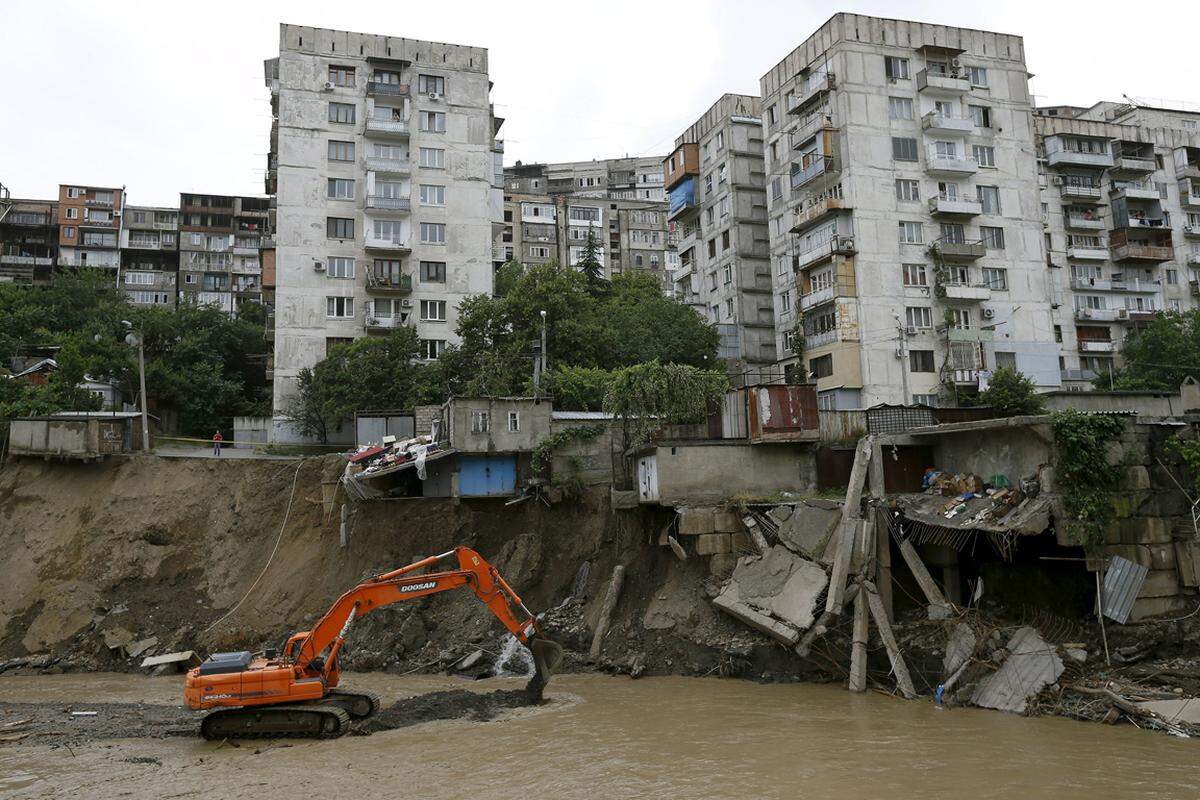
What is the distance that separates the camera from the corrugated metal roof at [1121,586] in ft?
58.9

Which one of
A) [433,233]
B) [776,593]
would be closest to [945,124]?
[433,233]

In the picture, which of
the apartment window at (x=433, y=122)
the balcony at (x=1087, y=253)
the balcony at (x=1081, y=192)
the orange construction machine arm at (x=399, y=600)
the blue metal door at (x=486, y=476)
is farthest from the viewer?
the balcony at (x=1081, y=192)

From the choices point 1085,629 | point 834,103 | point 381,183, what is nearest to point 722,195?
point 834,103

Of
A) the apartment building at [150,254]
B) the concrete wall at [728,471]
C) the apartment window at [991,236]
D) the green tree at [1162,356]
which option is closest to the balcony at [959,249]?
the apartment window at [991,236]

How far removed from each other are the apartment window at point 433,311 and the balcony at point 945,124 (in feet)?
91.0

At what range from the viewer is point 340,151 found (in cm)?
4897

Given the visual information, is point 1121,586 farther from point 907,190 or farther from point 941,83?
point 941,83

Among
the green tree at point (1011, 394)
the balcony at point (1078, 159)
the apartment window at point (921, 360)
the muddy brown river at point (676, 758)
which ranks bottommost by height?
the muddy brown river at point (676, 758)

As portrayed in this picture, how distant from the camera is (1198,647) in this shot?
1752cm

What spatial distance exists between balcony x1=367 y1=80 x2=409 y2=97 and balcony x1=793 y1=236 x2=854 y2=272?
2438cm

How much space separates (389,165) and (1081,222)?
4554 centimetres

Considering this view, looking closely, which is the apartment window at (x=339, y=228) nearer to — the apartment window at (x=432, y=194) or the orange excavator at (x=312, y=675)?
the apartment window at (x=432, y=194)

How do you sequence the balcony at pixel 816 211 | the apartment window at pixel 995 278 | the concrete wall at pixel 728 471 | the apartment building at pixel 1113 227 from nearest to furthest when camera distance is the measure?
the concrete wall at pixel 728 471
the balcony at pixel 816 211
the apartment window at pixel 995 278
the apartment building at pixel 1113 227

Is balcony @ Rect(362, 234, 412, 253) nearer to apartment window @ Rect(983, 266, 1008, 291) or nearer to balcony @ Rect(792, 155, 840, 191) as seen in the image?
balcony @ Rect(792, 155, 840, 191)
